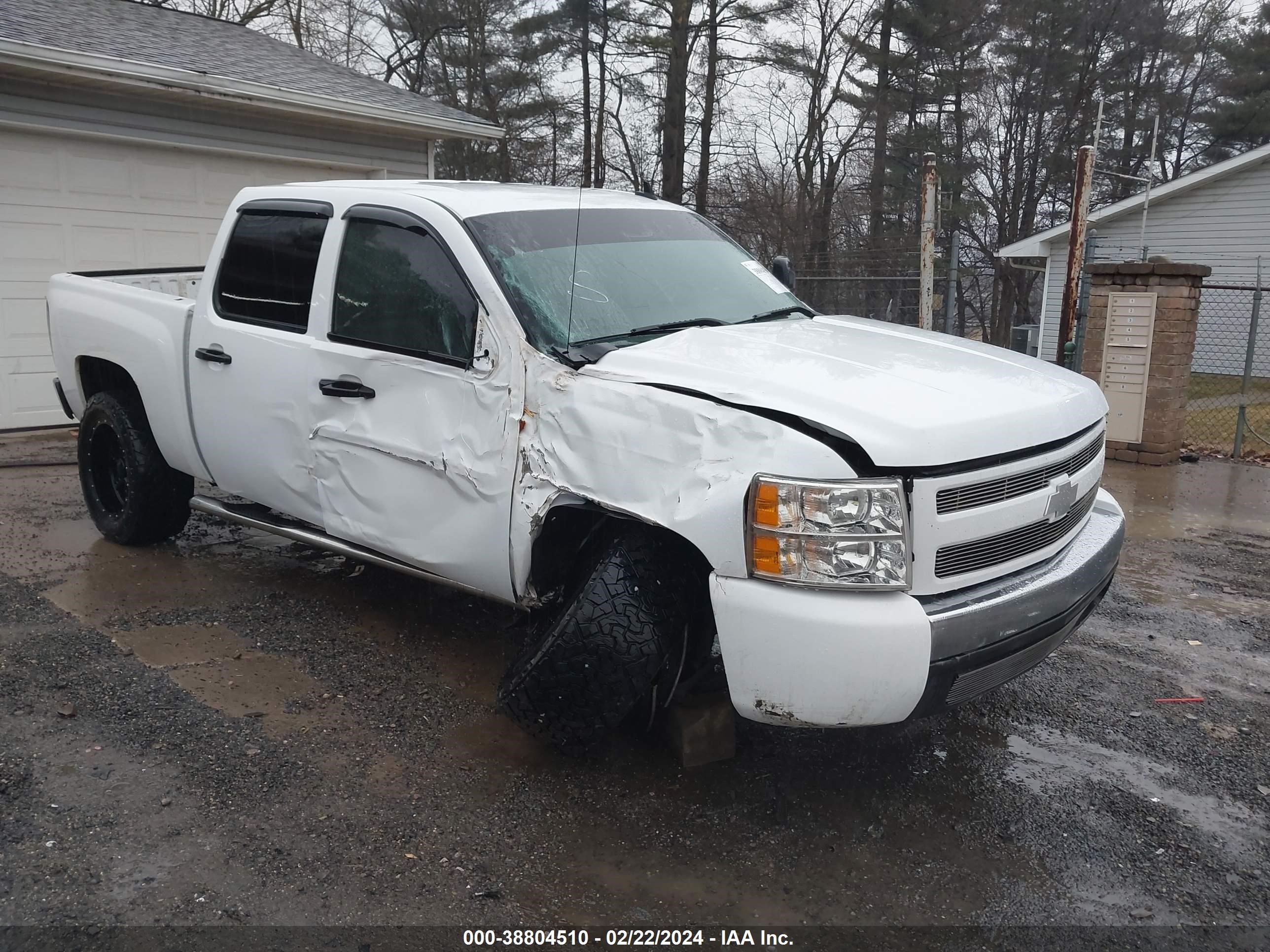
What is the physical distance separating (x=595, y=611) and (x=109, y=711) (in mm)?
2012

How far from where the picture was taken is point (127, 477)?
217 inches

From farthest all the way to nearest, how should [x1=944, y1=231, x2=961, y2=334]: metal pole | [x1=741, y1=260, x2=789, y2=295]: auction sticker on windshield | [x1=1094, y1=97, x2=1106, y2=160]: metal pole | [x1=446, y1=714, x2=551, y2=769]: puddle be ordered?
[x1=944, y1=231, x2=961, y2=334]: metal pole < [x1=1094, y1=97, x2=1106, y2=160]: metal pole < [x1=741, y1=260, x2=789, y2=295]: auction sticker on windshield < [x1=446, y1=714, x2=551, y2=769]: puddle

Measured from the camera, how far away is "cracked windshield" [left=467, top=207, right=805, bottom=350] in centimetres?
361

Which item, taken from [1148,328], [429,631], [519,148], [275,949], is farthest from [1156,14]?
[275,949]

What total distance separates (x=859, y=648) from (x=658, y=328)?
150cm

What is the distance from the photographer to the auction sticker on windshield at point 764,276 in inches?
179

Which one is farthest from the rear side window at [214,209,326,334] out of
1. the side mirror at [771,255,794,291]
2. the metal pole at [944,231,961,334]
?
the metal pole at [944,231,961,334]

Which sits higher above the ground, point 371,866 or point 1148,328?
point 1148,328

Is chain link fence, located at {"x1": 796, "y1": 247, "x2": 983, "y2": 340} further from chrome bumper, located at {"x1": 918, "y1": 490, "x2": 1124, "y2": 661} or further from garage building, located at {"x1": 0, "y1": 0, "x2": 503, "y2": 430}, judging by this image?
chrome bumper, located at {"x1": 918, "y1": 490, "x2": 1124, "y2": 661}

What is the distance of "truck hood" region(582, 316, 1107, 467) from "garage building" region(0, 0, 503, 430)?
8.00 metres

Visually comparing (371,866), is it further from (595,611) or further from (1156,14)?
(1156,14)

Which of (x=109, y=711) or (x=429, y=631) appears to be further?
(x=429, y=631)

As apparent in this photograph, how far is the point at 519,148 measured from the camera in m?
24.8

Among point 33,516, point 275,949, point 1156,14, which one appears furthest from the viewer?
point 1156,14
